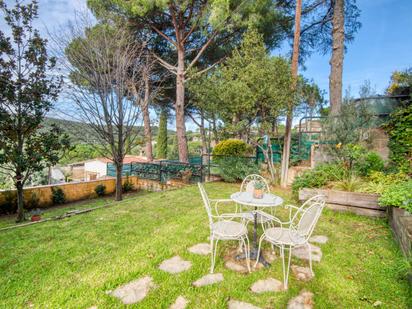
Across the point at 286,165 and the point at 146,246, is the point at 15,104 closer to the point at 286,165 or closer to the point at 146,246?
the point at 146,246

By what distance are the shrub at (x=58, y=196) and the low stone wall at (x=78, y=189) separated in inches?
3.2

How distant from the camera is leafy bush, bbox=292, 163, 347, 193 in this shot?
4.96 metres

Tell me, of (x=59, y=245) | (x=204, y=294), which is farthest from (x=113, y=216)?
(x=204, y=294)

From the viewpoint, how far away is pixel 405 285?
2.20 m

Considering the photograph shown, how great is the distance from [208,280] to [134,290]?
0.73m

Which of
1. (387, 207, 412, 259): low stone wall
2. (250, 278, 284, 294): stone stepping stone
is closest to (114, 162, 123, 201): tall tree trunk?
(250, 278, 284, 294): stone stepping stone

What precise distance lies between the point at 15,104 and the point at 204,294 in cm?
585

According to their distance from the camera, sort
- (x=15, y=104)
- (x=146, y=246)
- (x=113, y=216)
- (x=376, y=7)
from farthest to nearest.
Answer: (x=376, y=7) < (x=15, y=104) < (x=113, y=216) < (x=146, y=246)

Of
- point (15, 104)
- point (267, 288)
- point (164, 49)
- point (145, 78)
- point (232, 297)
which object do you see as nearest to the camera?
point (232, 297)

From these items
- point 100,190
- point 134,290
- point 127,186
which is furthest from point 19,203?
point 134,290

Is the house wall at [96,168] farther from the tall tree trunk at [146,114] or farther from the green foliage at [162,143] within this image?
the tall tree trunk at [146,114]

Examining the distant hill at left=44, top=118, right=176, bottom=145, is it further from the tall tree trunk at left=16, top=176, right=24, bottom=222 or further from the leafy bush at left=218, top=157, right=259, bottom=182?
the leafy bush at left=218, top=157, right=259, bottom=182

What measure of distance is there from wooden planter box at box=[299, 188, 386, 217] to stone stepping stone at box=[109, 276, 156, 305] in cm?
379

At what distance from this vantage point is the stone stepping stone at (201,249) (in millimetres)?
2840
